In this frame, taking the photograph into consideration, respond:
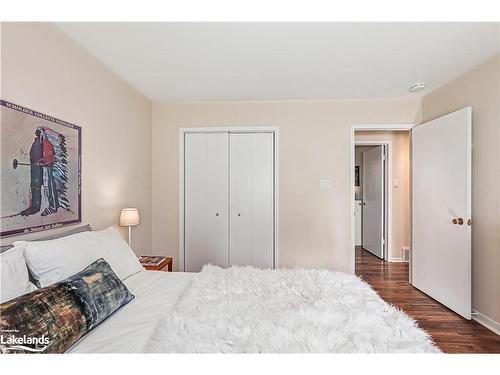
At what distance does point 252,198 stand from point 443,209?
2109 millimetres

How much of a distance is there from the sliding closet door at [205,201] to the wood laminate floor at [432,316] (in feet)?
6.77

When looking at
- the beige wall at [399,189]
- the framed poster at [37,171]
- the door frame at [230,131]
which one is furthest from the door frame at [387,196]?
the framed poster at [37,171]

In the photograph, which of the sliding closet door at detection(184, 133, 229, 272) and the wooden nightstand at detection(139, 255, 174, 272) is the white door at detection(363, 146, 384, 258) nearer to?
the sliding closet door at detection(184, 133, 229, 272)

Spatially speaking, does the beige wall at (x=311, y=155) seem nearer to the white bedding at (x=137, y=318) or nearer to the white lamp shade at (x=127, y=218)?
the white lamp shade at (x=127, y=218)

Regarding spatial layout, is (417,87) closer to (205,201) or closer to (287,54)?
(287,54)

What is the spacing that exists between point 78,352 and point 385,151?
15.2 feet

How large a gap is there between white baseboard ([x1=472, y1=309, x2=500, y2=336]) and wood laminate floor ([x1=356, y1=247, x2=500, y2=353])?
0.04 metres

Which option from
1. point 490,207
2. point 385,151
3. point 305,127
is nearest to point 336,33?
point 305,127

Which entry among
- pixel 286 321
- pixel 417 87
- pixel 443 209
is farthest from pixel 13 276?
pixel 417 87

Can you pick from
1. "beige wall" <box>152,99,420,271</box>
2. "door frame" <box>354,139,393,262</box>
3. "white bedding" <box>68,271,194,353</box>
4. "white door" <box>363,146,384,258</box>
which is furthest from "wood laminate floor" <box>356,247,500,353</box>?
"white bedding" <box>68,271,194,353</box>

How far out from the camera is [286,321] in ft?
4.00

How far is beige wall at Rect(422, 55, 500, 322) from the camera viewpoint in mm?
2215
